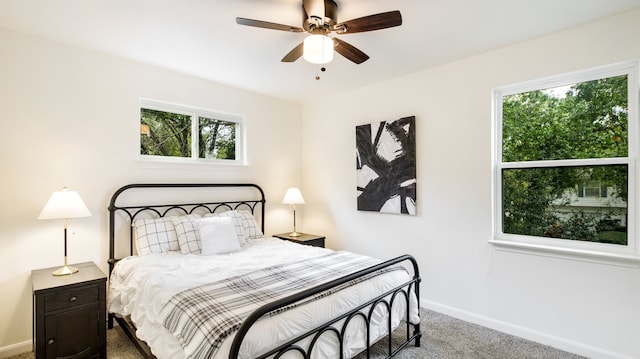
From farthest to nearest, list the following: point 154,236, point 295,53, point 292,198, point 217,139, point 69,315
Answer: point 292,198 < point 217,139 < point 154,236 < point 295,53 < point 69,315

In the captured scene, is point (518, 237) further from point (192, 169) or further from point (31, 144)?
point (31, 144)

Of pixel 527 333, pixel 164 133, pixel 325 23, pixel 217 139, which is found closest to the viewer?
pixel 325 23

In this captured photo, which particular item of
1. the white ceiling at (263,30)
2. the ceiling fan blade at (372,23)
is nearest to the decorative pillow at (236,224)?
the white ceiling at (263,30)

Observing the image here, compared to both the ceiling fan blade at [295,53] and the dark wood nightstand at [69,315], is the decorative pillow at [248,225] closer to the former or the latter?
the dark wood nightstand at [69,315]

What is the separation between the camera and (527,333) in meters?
2.63

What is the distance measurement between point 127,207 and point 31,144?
0.87 m

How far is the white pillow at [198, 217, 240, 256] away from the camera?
9.45 ft

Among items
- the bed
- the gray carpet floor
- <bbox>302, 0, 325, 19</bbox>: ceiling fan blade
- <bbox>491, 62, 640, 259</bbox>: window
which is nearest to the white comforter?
the bed

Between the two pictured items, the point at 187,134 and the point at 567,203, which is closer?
the point at 567,203

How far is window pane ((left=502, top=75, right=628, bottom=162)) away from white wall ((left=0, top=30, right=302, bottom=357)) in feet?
10.7

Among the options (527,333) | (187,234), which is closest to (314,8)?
(187,234)

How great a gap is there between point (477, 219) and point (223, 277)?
2.32 m

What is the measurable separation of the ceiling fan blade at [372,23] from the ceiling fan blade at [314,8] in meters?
0.13

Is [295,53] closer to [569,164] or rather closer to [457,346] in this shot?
[569,164]
